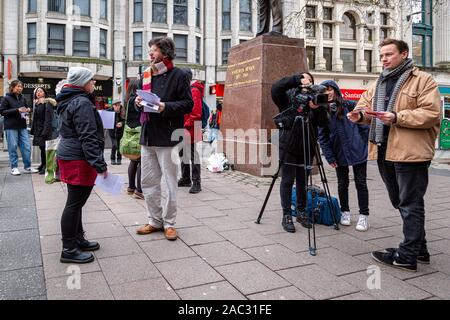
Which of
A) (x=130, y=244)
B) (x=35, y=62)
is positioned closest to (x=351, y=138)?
(x=130, y=244)

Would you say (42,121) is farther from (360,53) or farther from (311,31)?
(360,53)

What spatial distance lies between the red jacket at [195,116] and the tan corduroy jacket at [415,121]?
419cm

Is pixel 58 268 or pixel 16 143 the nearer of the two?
pixel 58 268

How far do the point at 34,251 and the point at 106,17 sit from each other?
3199 centimetres

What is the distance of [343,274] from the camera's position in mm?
3529

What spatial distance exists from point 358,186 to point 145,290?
123 inches

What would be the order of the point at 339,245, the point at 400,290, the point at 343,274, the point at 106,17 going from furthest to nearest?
the point at 106,17 → the point at 339,245 → the point at 343,274 → the point at 400,290

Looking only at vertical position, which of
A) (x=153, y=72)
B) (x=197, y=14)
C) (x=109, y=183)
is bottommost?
(x=109, y=183)

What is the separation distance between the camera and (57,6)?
31.2 metres

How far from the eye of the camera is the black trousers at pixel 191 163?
729cm

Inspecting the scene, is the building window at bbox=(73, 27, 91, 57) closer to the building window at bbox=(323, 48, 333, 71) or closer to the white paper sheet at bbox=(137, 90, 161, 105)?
the building window at bbox=(323, 48, 333, 71)

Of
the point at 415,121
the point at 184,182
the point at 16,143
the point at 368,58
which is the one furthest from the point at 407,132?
the point at 368,58

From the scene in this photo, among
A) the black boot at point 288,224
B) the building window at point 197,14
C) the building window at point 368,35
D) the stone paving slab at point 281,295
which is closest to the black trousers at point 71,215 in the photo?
the stone paving slab at point 281,295

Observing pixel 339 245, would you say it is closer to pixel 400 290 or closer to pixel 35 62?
pixel 400 290
